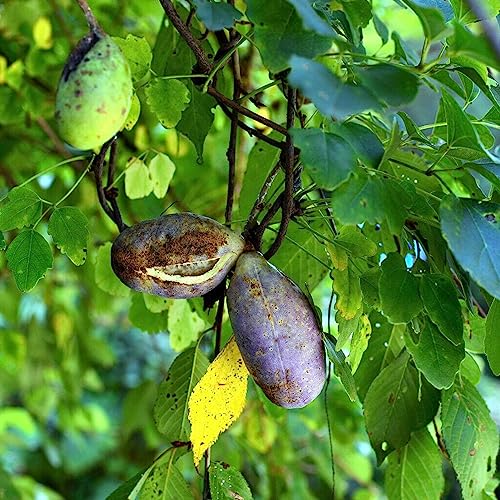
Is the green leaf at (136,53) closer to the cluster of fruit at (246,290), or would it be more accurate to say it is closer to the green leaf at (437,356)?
the cluster of fruit at (246,290)

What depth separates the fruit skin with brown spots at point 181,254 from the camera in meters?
0.43

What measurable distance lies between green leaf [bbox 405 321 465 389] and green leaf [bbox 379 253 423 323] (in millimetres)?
25

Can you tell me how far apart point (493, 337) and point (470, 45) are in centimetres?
20

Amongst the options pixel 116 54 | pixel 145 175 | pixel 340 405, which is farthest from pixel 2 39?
pixel 116 54

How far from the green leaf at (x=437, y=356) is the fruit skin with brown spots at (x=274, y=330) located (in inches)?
2.4

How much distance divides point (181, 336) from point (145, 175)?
129 mm

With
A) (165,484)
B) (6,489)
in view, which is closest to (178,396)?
(165,484)

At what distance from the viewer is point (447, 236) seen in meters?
0.37

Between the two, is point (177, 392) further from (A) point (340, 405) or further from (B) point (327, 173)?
(A) point (340, 405)

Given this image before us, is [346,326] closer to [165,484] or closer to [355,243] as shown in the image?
[355,243]

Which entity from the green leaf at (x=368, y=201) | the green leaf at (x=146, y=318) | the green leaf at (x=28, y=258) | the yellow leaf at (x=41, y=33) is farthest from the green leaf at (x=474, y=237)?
the yellow leaf at (x=41, y=33)

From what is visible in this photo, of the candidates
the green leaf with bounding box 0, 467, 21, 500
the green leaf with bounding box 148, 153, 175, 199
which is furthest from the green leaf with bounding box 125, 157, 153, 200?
the green leaf with bounding box 0, 467, 21, 500

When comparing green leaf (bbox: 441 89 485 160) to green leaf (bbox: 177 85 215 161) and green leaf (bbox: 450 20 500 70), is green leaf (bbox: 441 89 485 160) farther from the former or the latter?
green leaf (bbox: 177 85 215 161)

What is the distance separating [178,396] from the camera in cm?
57
